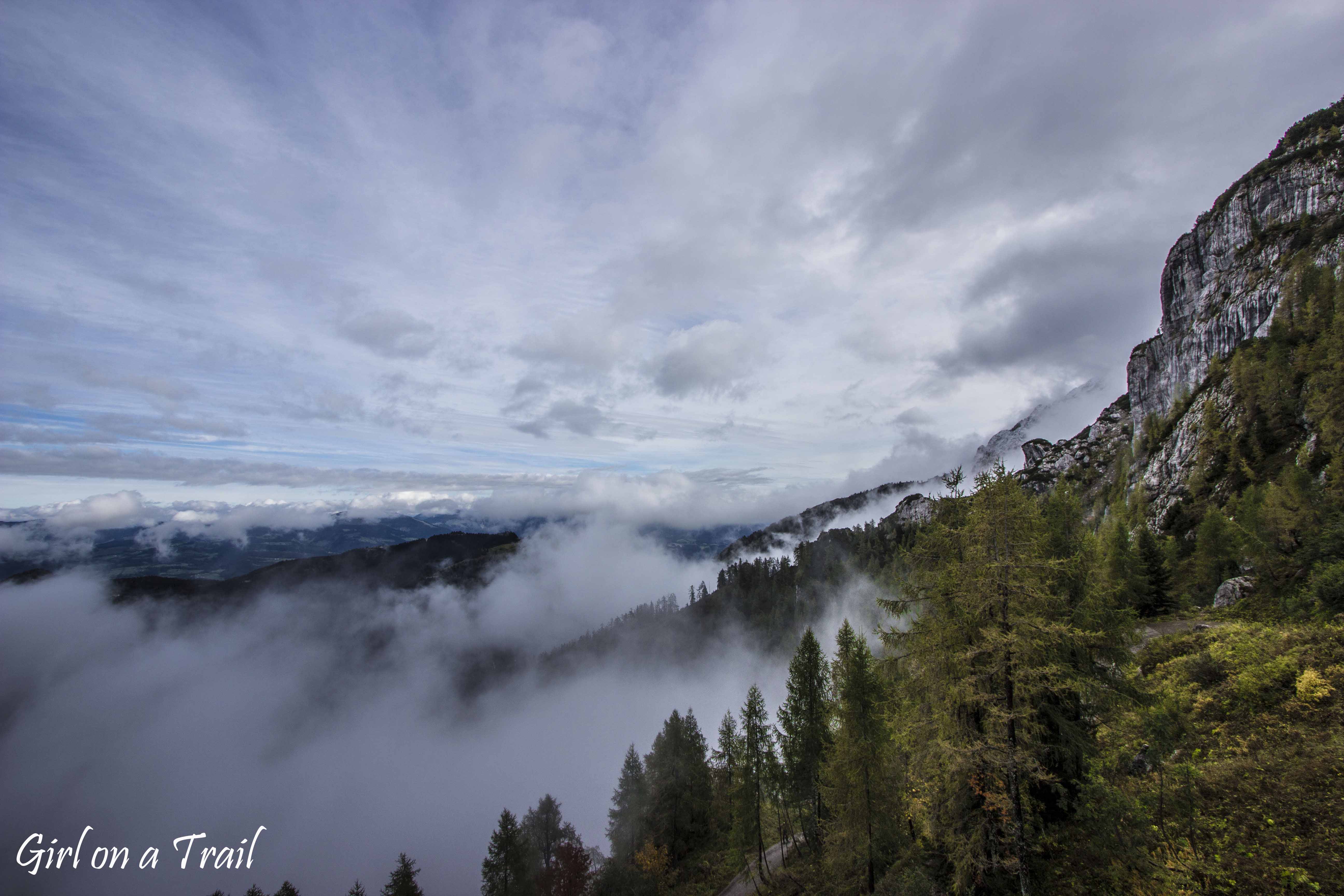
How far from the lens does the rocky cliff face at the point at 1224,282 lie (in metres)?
70.1

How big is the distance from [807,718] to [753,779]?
862 cm

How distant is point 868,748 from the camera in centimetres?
2309

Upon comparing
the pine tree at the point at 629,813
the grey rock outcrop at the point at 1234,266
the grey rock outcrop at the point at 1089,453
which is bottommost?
the pine tree at the point at 629,813

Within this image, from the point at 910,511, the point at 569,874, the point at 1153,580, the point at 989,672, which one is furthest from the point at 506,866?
the point at 910,511

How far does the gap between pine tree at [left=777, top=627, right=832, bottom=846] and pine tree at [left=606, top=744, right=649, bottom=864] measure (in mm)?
21189

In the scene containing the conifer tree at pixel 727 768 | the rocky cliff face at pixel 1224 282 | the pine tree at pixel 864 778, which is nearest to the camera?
the pine tree at pixel 864 778

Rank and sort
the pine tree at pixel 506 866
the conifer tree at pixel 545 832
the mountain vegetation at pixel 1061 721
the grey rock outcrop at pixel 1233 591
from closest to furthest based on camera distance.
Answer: the mountain vegetation at pixel 1061 721
the grey rock outcrop at pixel 1233 591
the pine tree at pixel 506 866
the conifer tree at pixel 545 832

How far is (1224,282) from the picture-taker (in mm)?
84188

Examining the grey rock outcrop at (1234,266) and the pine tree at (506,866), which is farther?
the grey rock outcrop at (1234,266)

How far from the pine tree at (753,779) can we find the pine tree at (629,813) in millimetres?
14578

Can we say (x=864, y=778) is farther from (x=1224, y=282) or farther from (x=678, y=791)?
(x=1224, y=282)

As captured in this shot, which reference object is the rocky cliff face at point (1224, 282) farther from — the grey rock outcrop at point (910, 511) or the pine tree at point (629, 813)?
the pine tree at point (629, 813)

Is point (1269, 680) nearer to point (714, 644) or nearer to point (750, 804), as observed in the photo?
point (750, 804)

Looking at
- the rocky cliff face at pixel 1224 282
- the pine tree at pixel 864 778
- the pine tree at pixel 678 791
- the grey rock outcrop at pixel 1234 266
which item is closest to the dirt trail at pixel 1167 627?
the pine tree at pixel 864 778
